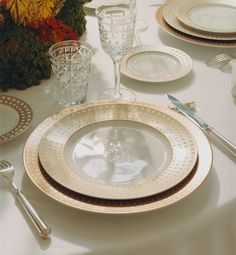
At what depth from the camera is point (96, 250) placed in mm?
732

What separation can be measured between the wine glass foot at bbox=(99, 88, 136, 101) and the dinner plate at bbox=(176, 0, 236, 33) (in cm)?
29

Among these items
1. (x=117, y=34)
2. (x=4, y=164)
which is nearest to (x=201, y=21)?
(x=117, y=34)

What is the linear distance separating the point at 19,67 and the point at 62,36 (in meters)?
0.14

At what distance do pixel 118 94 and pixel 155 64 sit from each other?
15cm

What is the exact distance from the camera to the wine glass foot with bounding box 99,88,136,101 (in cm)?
106

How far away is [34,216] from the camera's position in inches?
30.2

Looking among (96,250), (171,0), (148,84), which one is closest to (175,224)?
(96,250)

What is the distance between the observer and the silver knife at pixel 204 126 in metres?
0.91

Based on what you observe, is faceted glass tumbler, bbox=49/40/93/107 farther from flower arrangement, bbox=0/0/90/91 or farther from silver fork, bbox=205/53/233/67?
silver fork, bbox=205/53/233/67

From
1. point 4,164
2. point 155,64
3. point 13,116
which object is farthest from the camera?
point 155,64

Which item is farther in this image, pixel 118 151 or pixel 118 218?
pixel 118 151

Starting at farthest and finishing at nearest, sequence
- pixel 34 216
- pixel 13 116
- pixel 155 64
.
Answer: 1. pixel 155 64
2. pixel 13 116
3. pixel 34 216

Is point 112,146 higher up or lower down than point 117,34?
lower down

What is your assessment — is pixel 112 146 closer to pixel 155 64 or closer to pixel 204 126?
pixel 204 126
